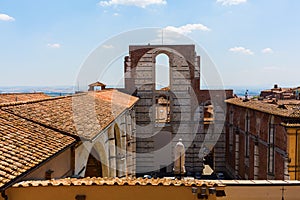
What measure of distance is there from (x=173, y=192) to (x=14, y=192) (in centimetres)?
241

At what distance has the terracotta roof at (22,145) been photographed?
4754 mm

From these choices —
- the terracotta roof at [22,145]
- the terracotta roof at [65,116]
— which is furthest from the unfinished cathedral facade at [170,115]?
the terracotta roof at [22,145]

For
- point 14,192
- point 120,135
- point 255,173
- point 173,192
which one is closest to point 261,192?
point 173,192

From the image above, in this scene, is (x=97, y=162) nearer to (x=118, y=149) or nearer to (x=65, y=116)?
(x=65, y=116)

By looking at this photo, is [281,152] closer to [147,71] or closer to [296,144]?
[296,144]

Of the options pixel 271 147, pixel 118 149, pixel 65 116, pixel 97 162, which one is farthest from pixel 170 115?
pixel 65 116

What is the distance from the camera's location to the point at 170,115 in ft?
71.5

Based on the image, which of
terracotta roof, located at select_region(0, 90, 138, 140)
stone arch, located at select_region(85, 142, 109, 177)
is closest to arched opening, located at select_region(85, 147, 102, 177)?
stone arch, located at select_region(85, 142, 109, 177)

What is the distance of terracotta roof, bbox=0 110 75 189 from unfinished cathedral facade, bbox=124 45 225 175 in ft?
47.9

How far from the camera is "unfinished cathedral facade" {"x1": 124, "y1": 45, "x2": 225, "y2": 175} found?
21.4 metres

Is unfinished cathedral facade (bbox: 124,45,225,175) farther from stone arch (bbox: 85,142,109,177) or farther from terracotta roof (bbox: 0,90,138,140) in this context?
terracotta roof (bbox: 0,90,138,140)

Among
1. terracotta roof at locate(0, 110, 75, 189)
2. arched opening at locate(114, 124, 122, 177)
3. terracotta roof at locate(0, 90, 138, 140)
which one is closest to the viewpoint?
terracotta roof at locate(0, 110, 75, 189)

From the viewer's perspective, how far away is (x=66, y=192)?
4.81 m

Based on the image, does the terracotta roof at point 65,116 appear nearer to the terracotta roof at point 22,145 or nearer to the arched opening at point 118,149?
the terracotta roof at point 22,145
